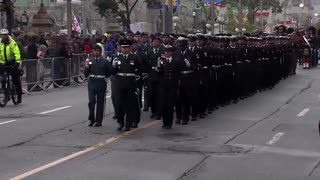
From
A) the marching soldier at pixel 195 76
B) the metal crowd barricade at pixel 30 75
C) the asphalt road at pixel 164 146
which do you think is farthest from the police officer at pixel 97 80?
the metal crowd barricade at pixel 30 75

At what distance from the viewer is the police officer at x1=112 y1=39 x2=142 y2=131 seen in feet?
41.5

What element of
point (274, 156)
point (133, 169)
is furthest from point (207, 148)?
point (133, 169)

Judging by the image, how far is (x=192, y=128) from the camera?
43.5 feet

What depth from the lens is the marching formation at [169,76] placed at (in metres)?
12.8

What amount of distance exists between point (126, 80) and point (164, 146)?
2183 millimetres

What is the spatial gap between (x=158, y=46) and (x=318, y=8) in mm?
150232

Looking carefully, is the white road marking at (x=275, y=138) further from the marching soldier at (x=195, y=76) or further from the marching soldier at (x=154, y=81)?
the marching soldier at (x=154, y=81)

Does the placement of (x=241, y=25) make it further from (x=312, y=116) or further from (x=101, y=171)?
(x=101, y=171)

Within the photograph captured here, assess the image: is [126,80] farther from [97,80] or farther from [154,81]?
[154,81]

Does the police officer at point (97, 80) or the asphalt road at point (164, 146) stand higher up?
the police officer at point (97, 80)

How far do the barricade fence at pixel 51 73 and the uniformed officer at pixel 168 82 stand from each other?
30.4 feet

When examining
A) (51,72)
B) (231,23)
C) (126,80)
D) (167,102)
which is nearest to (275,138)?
(167,102)

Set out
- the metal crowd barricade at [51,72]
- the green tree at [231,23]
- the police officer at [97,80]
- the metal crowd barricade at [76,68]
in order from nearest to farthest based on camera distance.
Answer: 1. the police officer at [97,80]
2. the metal crowd barricade at [51,72]
3. the metal crowd barricade at [76,68]
4. the green tree at [231,23]

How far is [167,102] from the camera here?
13.1 meters
